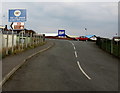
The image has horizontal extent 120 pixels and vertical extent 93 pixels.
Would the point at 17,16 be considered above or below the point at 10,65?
above

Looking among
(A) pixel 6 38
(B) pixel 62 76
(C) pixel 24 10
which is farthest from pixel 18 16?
(B) pixel 62 76

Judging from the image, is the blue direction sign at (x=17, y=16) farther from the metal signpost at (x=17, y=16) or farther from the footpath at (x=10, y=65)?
the footpath at (x=10, y=65)

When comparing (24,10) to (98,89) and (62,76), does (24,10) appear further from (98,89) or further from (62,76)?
(98,89)

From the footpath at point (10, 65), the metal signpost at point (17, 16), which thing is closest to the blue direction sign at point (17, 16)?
the metal signpost at point (17, 16)

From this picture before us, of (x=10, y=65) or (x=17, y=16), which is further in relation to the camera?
(x=17, y=16)

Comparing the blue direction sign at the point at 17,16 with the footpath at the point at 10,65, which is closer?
the footpath at the point at 10,65

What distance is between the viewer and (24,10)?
20.2m

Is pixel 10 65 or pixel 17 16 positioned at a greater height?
pixel 17 16

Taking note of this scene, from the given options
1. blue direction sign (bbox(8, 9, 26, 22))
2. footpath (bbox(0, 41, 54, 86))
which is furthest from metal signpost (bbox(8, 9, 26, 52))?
footpath (bbox(0, 41, 54, 86))

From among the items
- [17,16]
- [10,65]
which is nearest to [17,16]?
[17,16]

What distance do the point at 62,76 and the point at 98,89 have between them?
2.58 metres

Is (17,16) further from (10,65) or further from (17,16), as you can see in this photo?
(10,65)

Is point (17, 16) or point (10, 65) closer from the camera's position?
point (10, 65)

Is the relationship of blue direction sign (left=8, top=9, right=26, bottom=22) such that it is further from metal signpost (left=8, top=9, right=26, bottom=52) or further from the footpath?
the footpath
